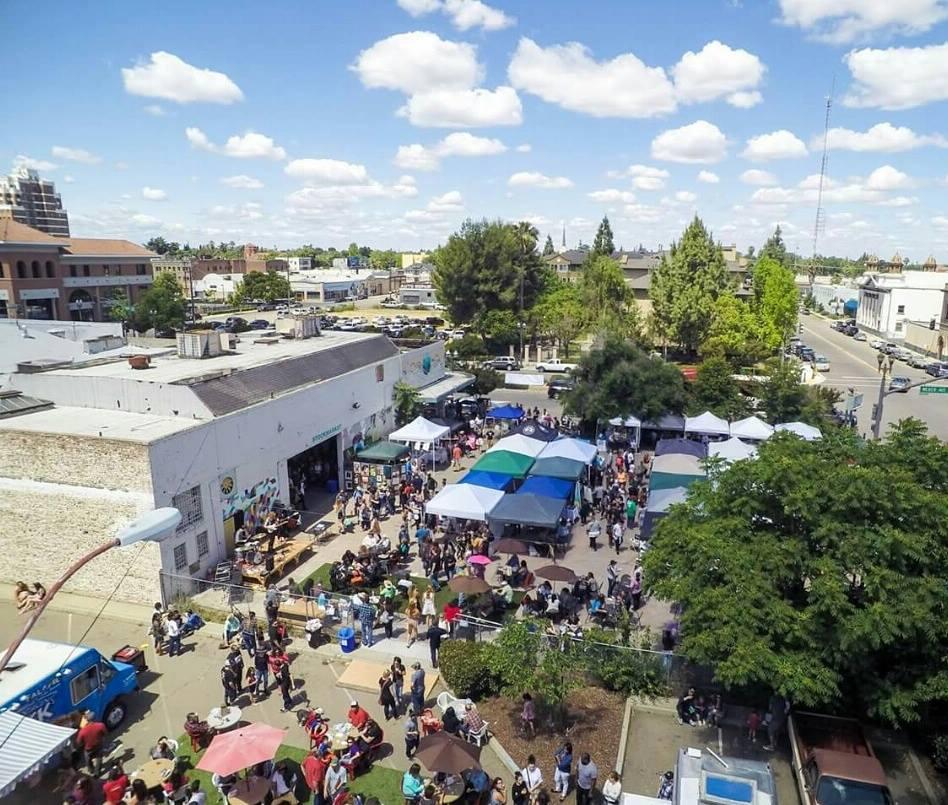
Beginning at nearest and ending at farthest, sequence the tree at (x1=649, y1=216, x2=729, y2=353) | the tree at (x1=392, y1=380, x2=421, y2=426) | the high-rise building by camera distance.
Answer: the tree at (x1=392, y1=380, x2=421, y2=426), the tree at (x1=649, y1=216, x2=729, y2=353), the high-rise building

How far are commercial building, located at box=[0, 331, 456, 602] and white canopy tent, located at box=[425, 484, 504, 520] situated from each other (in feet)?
18.9

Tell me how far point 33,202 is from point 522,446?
465 feet

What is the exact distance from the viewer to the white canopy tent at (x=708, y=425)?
2864 cm

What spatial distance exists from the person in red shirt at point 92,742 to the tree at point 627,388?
2270 cm

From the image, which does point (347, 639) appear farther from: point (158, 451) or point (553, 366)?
point (553, 366)

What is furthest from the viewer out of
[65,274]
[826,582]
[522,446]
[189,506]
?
[65,274]

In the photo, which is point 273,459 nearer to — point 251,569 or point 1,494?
point 251,569

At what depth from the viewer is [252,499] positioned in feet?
68.9

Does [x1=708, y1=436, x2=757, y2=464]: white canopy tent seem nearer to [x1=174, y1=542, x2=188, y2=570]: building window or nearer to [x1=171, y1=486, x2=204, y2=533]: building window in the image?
[x1=171, y1=486, x2=204, y2=533]: building window

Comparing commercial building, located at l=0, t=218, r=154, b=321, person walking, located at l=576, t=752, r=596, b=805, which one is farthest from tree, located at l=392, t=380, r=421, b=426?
commercial building, located at l=0, t=218, r=154, b=321

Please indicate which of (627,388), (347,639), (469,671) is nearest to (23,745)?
(347,639)

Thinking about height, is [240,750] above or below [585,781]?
above

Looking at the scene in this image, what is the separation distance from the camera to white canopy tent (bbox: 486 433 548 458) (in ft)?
81.7

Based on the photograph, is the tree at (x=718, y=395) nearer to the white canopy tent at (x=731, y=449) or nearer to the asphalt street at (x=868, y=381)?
the white canopy tent at (x=731, y=449)
